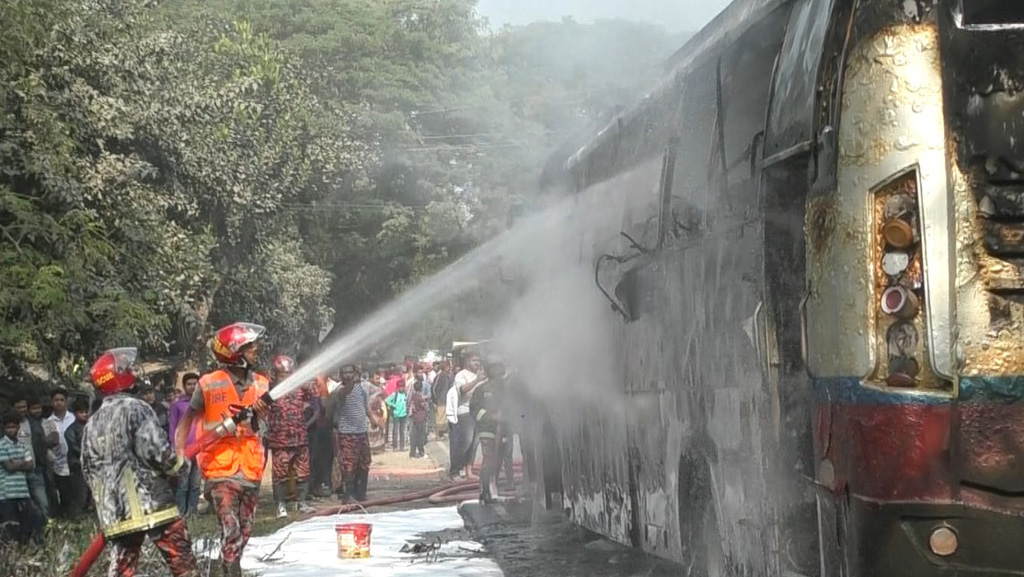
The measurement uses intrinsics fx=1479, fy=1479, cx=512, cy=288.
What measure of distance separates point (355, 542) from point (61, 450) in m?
5.26

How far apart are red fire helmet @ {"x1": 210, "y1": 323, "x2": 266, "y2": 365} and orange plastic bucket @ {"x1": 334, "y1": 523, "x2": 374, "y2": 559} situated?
297cm

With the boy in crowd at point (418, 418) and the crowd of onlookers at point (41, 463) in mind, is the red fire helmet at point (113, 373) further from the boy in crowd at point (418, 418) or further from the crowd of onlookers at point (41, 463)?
the boy in crowd at point (418, 418)

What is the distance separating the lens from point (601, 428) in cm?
1129

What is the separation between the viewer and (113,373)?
8.84 m

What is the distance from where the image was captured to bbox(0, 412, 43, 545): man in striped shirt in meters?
14.3

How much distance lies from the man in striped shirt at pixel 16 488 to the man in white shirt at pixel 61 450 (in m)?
1.61

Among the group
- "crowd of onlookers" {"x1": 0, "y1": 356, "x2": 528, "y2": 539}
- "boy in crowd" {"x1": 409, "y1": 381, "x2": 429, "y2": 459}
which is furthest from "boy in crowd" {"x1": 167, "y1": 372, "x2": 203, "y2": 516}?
"boy in crowd" {"x1": 409, "y1": 381, "x2": 429, "y2": 459}

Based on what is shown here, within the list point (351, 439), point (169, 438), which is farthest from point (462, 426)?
point (169, 438)

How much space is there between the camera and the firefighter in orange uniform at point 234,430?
10172 millimetres

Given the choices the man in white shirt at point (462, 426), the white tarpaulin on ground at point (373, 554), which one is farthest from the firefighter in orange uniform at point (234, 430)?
the man in white shirt at point (462, 426)

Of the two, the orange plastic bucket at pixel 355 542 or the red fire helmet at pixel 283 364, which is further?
the orange plastic bucket at pixel 355 542

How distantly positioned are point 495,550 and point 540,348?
191 centimetres

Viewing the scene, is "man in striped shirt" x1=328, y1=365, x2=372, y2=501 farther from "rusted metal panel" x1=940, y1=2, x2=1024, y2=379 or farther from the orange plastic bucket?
"rusted metal panel" x1=940, y1=2, x2=1024, y2=379

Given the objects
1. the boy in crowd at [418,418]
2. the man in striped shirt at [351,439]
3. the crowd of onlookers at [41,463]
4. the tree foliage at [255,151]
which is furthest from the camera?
the boy in crowd at [418,418]
